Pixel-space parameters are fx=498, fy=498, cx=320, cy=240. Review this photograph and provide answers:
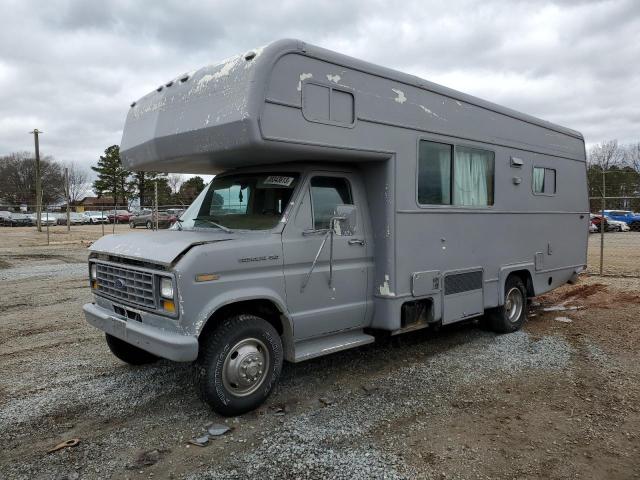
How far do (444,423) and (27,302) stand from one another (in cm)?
789

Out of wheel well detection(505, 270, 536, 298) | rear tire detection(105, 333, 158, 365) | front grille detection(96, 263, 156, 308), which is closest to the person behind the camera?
front grille detection(96, 263, 156, 308)

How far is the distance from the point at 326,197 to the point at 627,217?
3532 centimetres

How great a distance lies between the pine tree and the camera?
205 ft

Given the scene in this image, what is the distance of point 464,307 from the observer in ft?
19.8

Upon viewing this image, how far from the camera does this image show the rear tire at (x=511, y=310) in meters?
6.82

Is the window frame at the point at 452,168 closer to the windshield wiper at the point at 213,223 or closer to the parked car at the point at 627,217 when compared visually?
the windshield wiper at the point at 213,223

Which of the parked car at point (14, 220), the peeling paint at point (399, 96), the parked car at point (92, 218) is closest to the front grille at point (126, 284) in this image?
the peeling paint at point (399, 96)

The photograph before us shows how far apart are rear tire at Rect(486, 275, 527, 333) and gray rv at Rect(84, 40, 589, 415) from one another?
0.40 metres

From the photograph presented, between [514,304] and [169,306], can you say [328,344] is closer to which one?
[169,306]

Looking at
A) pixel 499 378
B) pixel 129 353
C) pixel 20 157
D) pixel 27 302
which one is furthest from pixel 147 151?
pixel 20 157

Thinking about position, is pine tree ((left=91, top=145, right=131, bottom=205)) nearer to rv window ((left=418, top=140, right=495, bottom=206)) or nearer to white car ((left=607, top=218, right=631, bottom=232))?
white car ((left=607, top=218, right=631, bottom=232))

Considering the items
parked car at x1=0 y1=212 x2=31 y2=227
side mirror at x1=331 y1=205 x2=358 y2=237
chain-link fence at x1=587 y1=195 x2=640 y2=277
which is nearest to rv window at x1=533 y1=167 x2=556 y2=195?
side mirror at x1=331 y1=205 x2=358 y2=237

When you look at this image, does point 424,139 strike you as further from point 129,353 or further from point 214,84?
point 129,353

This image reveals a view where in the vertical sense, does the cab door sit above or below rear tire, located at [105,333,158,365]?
above
